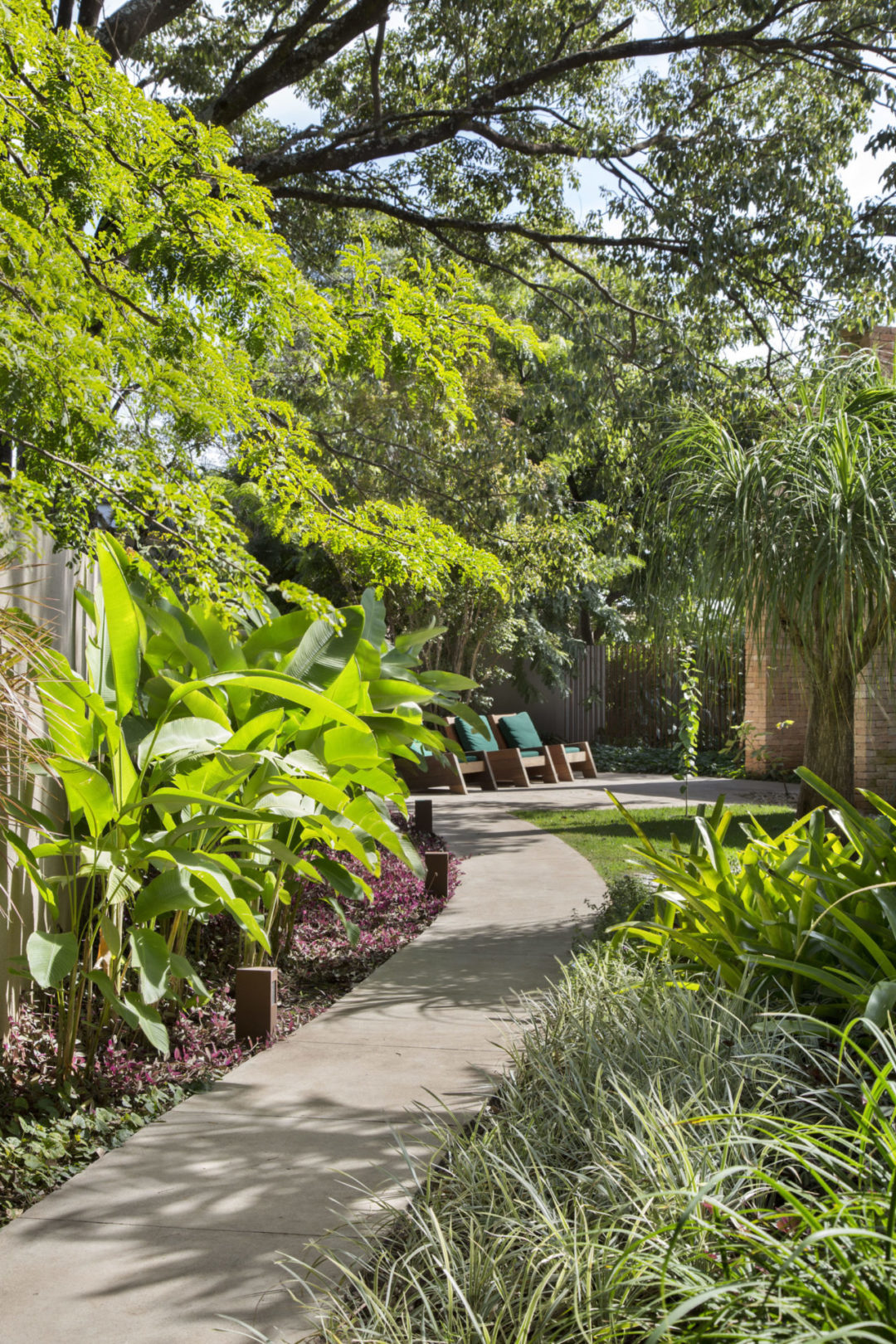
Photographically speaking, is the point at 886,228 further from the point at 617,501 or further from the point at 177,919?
the point at 177,919

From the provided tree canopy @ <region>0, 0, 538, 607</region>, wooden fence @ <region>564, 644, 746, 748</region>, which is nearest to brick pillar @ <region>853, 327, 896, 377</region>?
tree canopy @ <region>0, 0, 538, 607</region>

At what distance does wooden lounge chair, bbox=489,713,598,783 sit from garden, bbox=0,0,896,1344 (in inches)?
244

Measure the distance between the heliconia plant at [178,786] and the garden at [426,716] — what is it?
0.07ft

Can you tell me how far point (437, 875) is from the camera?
6.69 meters

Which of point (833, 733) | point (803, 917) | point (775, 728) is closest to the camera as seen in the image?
point (803, 917)

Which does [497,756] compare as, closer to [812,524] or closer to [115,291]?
[812,524]

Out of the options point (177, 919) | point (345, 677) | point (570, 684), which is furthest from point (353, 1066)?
point (570, 684)

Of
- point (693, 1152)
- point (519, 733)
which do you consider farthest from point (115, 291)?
point (519, 733)

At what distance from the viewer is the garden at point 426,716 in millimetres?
2045

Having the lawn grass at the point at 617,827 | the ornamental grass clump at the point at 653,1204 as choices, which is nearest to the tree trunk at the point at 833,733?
the lawn grass at the point at 617,827

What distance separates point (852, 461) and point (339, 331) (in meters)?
2.46

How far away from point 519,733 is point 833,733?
10.1m

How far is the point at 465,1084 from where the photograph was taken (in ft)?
11.2

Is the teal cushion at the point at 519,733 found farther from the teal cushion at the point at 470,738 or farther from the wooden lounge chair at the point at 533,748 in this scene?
the teal cushion at the point at 470,738
